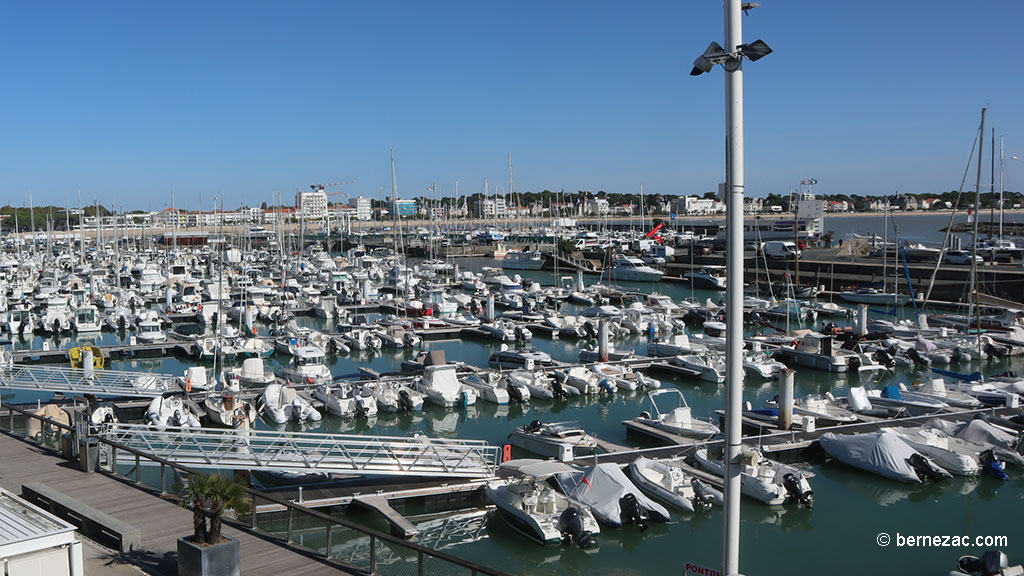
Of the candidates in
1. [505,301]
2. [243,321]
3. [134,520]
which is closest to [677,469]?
[134,520]

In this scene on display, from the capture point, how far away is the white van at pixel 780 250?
85.2 metres

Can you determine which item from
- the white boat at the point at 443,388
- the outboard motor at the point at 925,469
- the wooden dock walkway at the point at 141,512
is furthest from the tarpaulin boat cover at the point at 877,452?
the wooden dock walkway at the point at 141,512

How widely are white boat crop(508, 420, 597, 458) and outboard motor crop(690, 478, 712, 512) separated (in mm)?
3878

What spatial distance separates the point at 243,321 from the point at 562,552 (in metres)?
38.7

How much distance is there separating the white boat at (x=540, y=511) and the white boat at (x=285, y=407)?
11.8 metres

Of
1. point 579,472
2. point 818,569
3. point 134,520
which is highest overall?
point 134,520

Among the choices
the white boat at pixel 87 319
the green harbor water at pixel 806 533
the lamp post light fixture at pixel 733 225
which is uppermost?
the lamp post light fixture at pixel 733 225

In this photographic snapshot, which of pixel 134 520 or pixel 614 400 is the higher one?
pixel 134 520

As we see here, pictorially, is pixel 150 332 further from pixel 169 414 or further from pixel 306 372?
pixel 169 414

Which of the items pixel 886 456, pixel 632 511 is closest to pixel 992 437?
pixel 886 456

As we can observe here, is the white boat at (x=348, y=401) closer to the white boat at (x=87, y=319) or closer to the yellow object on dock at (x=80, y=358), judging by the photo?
the yellow object on dock at (x=80, y=358)

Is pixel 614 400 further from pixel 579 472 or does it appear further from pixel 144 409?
pixel 144 409

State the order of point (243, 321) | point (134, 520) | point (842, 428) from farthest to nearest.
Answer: point (243, 321)
point (842, 428)
point (134, 520)

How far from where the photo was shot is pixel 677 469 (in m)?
21.3
